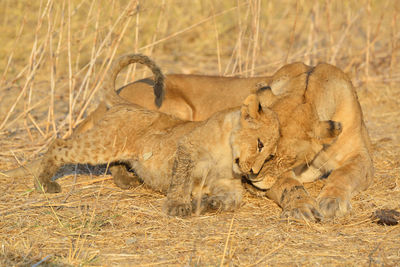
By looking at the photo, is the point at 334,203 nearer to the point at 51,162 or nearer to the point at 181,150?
the point at 181,150

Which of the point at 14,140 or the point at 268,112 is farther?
the point at 14,140

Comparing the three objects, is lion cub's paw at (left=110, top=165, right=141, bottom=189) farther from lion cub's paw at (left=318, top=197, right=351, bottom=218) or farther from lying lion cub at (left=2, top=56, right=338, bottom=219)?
lion cub's paw at (left=318, top=197, right=351, bottom=218)

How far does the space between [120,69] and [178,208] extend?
166cm

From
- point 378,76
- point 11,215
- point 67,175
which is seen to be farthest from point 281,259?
point 378,76

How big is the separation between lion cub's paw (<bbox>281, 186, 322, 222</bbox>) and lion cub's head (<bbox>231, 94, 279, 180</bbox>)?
324 mm

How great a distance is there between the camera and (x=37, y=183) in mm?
4297

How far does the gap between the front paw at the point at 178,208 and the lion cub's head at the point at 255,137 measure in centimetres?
43

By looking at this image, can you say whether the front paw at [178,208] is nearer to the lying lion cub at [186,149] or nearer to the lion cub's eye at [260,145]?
the lying lion cub at [186,149]

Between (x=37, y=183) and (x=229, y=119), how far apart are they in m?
1.49

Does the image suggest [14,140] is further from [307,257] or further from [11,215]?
[307,257]

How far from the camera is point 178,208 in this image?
3.74 m

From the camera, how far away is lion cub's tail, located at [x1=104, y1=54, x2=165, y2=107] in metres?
4.86

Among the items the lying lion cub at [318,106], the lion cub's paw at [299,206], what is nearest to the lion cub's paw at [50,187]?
the lying lion cub at [318,106]

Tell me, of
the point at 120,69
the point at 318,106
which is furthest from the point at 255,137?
the point at 120,69
